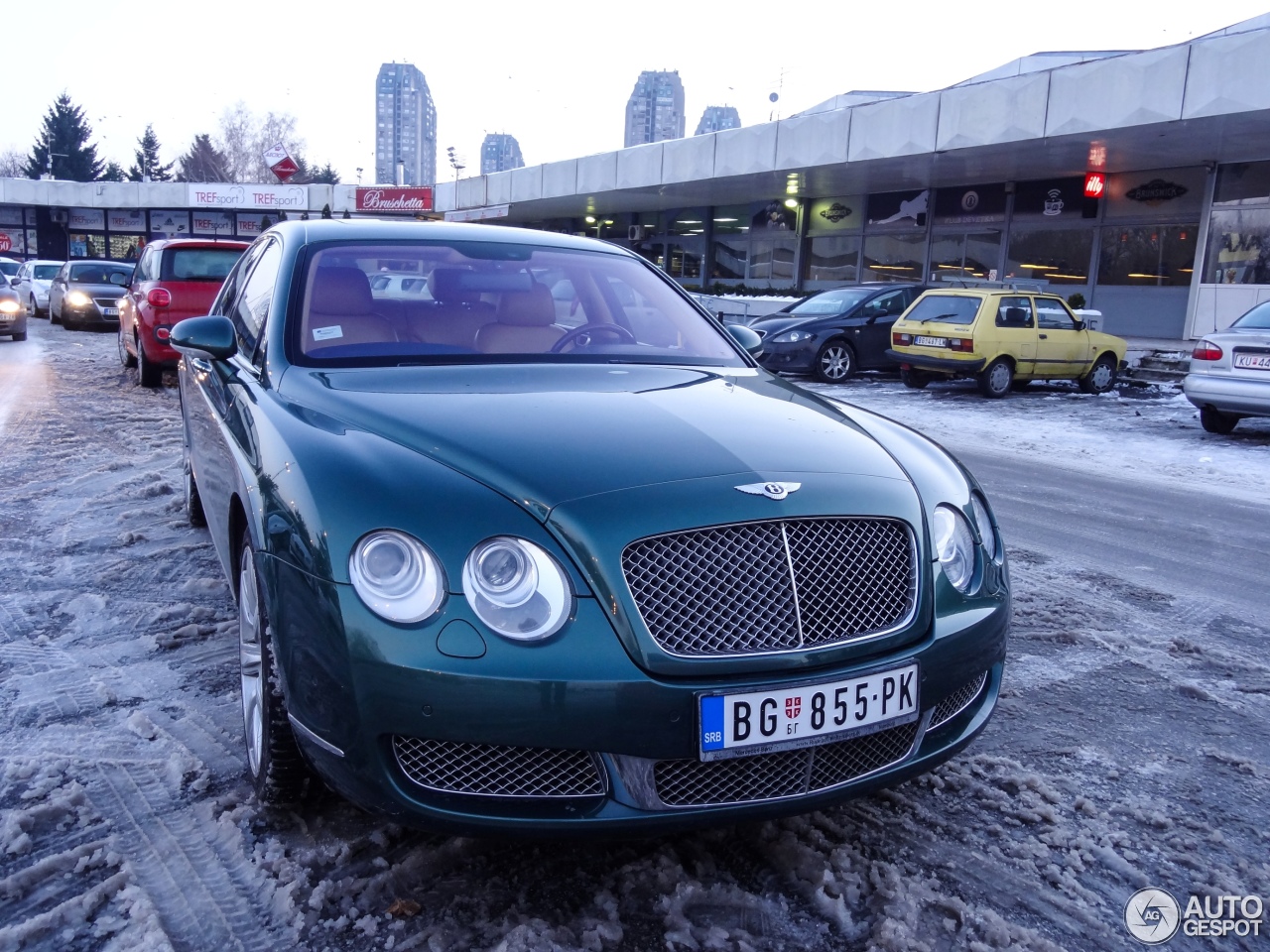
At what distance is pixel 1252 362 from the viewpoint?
9.62 meters

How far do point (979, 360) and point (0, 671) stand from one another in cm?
1239

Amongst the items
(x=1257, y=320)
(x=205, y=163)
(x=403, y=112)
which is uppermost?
(x=403, y=112)

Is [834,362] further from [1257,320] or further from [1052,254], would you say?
[1052,254]

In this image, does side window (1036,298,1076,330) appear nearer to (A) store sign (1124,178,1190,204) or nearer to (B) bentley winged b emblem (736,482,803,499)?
(A) store sign (1124,178,1190,204)

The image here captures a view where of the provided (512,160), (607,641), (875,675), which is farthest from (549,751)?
(512,160)

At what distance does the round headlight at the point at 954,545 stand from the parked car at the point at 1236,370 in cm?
866

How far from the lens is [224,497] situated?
3.13 meters

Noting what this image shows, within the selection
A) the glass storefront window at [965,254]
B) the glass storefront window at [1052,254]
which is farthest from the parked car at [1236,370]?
the glass storefront window at [965,254]

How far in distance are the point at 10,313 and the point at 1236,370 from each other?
18.3 m

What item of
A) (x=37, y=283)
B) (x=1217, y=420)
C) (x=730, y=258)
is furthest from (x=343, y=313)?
(x=730, y=258)

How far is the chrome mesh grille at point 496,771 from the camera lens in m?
2.02

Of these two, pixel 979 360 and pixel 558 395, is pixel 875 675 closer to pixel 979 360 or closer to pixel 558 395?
pixel 558 395

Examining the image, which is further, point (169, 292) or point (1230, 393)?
point (169, 292)

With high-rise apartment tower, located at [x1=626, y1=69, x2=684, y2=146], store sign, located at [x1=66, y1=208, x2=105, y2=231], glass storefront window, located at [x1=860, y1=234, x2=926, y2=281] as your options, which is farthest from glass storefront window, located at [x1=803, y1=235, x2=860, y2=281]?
high-rise apartment tower, located at [x1=626, y1=69, x2=684, y2=146]
